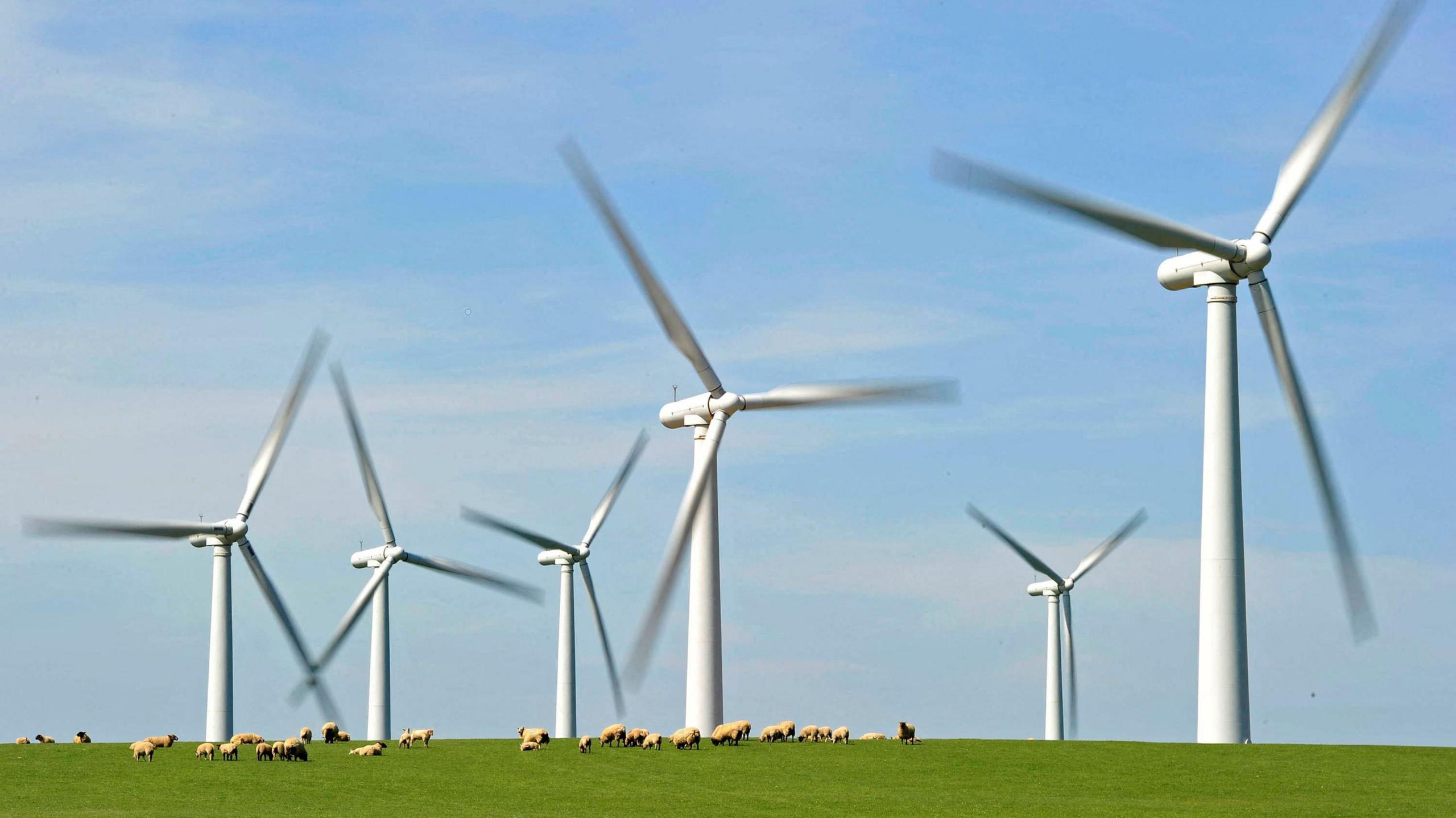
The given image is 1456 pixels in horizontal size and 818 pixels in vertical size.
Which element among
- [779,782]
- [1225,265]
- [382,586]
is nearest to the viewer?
[779,782]

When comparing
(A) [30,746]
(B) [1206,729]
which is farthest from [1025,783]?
(A) [30,746]

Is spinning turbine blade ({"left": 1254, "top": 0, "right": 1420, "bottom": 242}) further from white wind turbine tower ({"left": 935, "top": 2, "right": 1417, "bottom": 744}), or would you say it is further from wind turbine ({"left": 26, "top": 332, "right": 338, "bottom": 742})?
wind turbine ({"left": 26, "top": 332, "right": 338, "bottom": 742})

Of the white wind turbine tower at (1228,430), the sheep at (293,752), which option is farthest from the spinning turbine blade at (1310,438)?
the sheep at (293,752)

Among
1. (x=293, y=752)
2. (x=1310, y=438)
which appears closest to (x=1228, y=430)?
(x=1310, y=438)

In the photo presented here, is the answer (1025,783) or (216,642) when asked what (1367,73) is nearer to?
(1025,783)

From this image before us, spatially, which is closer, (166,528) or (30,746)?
(30,746)

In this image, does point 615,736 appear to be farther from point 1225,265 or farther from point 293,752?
point 1225,265
